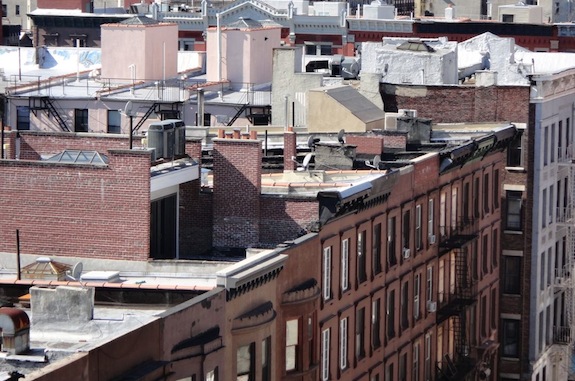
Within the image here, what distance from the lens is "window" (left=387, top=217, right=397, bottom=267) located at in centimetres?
5944

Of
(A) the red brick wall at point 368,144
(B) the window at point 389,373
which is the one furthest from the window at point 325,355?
(A) the red brick wall at point 368,144

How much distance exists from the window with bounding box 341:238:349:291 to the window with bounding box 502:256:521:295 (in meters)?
29.0

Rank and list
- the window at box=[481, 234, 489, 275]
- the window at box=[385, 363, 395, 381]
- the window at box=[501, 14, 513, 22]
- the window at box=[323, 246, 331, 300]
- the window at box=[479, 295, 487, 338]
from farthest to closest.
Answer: the window at box=[501, 14, 513, 22] < the window at box=[479, 295, 487, 338] < the window at box=[481, 234, 489, 275] < the window at box=[385, 363, 395, 381] < the window at box=[323, 246, 331, 300]

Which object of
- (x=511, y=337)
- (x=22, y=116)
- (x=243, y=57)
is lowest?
(x=511, y=337)

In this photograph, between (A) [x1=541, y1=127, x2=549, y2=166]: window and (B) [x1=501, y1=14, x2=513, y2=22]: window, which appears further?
(B) [x1=501, y1=14, x2=513, y2=22]: window

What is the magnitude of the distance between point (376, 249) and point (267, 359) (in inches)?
440

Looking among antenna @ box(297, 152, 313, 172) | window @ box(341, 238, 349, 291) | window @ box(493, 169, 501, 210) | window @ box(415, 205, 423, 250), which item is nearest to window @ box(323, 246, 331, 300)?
window @ box(341, 238, 349, 291)

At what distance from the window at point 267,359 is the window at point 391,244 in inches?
477

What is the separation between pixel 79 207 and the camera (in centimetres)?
4972

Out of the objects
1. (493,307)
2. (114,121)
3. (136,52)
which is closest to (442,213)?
(493,307)

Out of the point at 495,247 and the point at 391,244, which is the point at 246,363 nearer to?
the point at 391,244

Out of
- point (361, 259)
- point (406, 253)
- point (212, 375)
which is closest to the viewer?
point (212, 375)

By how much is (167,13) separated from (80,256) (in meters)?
88.4

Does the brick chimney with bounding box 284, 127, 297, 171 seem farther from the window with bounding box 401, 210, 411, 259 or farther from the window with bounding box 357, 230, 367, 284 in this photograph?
the window with bounding box 357, 230, 367, 284
